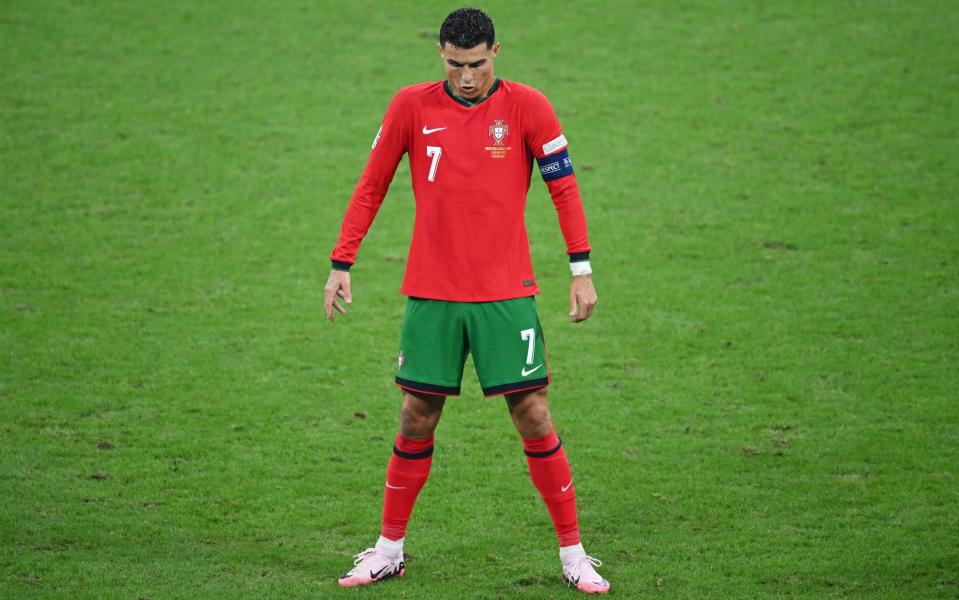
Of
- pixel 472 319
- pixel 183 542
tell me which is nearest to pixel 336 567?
pixel 183 542

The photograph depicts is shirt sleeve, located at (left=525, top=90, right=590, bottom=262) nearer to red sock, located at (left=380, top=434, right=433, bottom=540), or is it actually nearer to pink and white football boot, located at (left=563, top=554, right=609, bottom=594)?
red sock, located at (left=380, top=434, right=433, bottom=540)

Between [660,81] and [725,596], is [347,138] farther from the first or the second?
[725,596]

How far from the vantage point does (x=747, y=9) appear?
51.1ft

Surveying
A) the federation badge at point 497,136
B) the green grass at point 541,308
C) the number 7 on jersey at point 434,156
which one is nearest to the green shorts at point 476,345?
the number 7 on jersey at point 434,156

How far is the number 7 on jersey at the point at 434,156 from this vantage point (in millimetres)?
5137

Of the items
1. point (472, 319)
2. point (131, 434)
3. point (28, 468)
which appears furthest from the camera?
point (131, 434)

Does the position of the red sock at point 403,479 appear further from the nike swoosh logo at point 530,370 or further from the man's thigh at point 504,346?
the nike swoosh logo at point 530,370

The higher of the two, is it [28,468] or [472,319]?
[472,319]

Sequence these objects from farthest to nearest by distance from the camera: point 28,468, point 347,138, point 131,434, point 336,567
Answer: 1. point 347,138
2. point 131,434
3. point 28,468
4. point 336,567

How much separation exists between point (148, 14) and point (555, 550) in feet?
39.0

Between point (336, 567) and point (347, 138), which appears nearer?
point (336, 567)

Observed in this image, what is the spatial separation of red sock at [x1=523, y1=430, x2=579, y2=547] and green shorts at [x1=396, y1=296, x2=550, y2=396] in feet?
1.02

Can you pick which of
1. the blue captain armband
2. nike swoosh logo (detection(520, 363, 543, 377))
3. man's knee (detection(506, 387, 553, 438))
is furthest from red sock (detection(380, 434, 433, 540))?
the blue captain armband

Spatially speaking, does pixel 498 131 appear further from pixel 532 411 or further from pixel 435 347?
pixel 532 411
